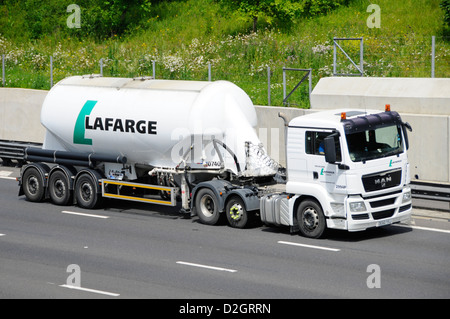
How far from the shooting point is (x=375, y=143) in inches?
692

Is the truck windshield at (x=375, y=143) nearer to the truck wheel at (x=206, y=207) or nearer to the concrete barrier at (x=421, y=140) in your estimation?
the concrete barrier at (x=421, y=140)

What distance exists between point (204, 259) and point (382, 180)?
4015 millimetres

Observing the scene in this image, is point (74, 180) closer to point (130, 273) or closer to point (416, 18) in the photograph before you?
point (130, 273)

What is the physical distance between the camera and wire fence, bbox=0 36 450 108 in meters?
29.2

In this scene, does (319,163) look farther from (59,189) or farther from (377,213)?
(59,189)

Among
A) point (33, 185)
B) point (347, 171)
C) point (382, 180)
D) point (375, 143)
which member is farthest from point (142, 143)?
point (382, 180)

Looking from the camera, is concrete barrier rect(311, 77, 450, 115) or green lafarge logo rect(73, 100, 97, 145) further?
concrete barrier rect(311, 77, 450, 115)

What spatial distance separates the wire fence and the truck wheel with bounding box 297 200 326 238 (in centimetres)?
1005

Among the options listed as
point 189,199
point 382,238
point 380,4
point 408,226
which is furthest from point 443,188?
point 380,4

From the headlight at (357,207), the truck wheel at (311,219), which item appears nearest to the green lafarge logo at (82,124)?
the truck wheel at (311,219)

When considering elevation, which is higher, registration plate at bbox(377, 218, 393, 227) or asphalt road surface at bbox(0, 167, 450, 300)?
registration plate at bbox(377, 218, 393, 227)

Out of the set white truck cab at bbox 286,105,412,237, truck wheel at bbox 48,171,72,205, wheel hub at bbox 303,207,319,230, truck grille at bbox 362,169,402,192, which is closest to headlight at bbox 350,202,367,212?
white truck cab at bbox 286,105,412,237

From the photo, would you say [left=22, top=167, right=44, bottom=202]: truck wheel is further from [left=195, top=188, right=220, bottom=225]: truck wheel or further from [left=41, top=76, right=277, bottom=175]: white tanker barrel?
[left=195, top=188, right=220, bottom=225]: truck wheel

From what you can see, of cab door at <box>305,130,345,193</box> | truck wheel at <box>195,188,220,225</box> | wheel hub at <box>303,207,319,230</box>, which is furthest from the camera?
truck wheel at <box>195,188,220,225</box>
